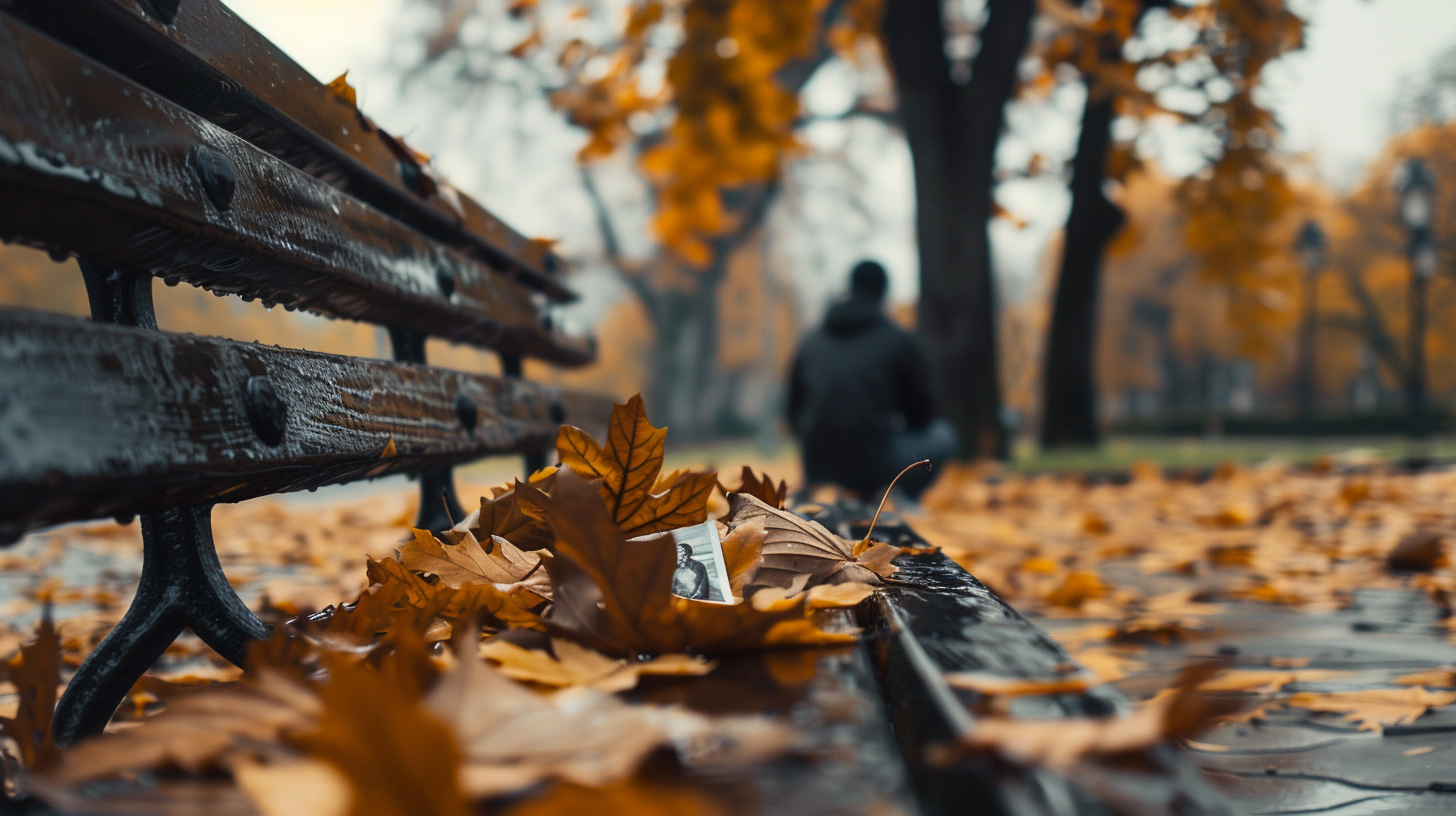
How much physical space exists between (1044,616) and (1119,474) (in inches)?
194

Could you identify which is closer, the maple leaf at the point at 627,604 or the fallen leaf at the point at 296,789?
the fallen leaf at the point at 296,789

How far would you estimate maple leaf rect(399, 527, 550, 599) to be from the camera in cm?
94

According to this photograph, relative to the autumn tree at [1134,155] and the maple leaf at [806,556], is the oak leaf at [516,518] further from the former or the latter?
the autumn tree at [1134,155]

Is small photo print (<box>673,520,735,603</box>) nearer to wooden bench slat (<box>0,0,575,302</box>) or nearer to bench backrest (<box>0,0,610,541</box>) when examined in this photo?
bench backrest (<box>0,0,610,541</box>)

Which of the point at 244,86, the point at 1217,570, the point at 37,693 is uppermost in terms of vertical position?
the point at 244,86

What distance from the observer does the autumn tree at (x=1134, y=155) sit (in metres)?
6.39

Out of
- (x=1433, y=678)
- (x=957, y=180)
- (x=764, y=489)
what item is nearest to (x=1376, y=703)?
(x=1433, y=678)

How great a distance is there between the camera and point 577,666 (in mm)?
700

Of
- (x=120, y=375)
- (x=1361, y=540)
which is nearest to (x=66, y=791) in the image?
(x=120, y=375)

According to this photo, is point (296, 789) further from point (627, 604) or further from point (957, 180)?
point (957, 180)

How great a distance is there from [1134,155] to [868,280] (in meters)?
7.53

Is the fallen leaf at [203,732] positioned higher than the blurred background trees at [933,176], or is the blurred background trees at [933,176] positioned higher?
the blurred background trees at [933,176]

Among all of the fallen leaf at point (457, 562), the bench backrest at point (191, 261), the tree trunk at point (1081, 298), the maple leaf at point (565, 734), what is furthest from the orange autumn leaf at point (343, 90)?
the tree trunk at point (1081, 298)

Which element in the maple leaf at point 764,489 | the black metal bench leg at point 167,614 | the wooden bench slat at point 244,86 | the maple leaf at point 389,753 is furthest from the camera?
the maple leaf at point 764,489
